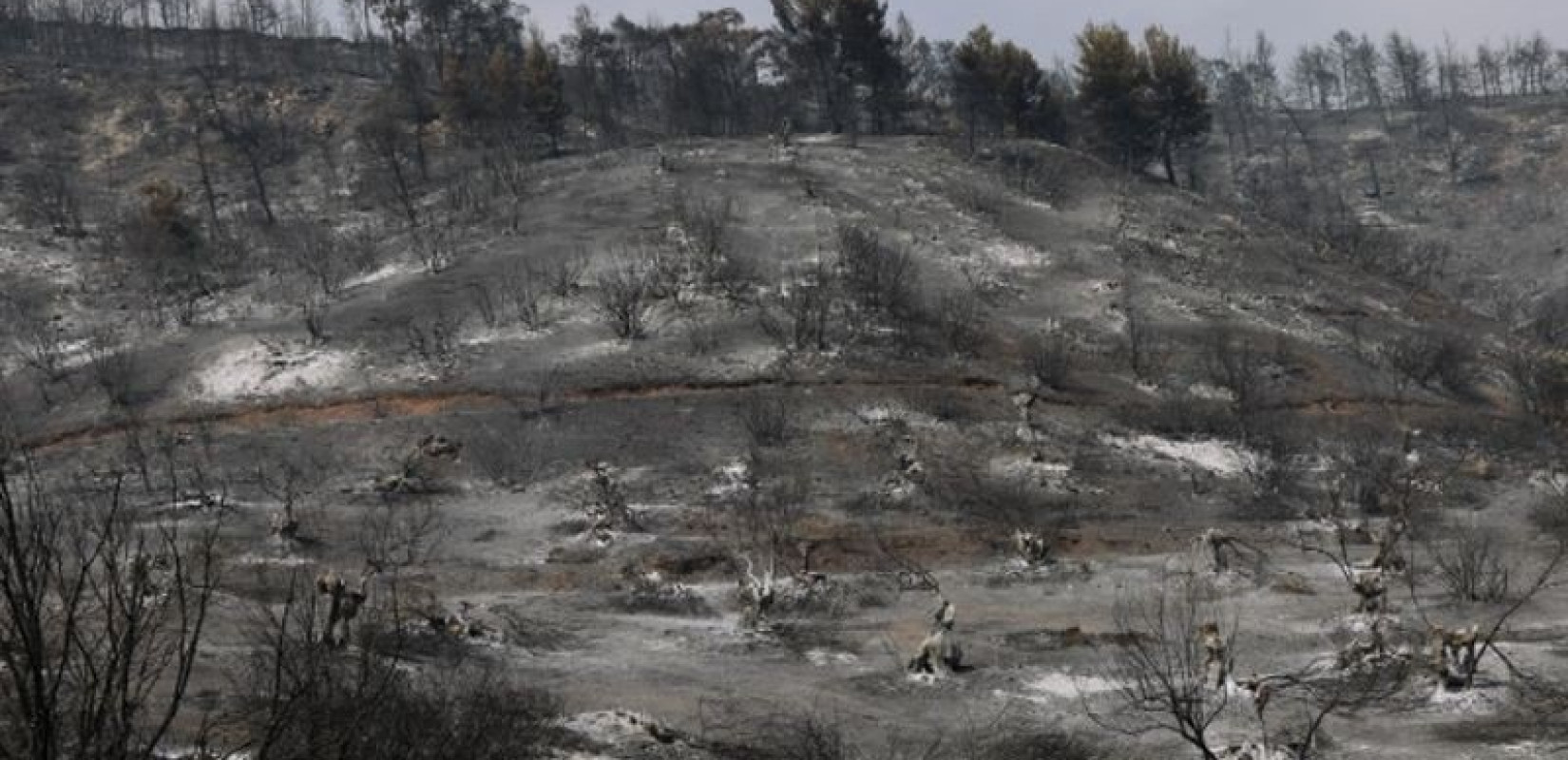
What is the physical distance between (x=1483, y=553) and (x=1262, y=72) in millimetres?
107227

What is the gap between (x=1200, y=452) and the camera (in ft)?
107

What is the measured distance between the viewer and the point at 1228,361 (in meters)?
37.8

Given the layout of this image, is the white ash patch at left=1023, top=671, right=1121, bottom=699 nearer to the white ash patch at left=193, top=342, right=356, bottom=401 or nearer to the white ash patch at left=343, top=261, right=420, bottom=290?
the white ash patch at left=193, top=342, right=356, bottom=401

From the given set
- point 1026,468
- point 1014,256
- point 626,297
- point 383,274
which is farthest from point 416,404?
point 1014,256

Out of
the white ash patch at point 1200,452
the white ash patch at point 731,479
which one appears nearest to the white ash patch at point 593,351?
the white ash patch at point 731,479

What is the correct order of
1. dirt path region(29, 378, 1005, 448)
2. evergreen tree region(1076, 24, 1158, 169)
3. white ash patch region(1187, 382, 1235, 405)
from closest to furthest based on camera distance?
1. dirt path region(29, 378, 1005, 448)
2. white ash patch region(1187, 382, 1235, 405)
3. evergreen tree region(1076, 24, 1158, 169)

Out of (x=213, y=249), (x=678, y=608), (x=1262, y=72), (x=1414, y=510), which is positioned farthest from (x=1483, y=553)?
(x=1262, y=72)

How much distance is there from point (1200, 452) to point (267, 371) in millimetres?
24724

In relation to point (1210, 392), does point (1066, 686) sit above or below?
below

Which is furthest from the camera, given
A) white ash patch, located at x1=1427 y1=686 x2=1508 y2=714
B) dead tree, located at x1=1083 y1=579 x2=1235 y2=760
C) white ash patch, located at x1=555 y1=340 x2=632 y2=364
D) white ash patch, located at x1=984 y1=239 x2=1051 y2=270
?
white ash patch, located at x1=984 y1=239 x2=1051 y2=270

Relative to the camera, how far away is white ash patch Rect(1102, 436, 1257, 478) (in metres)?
31.7

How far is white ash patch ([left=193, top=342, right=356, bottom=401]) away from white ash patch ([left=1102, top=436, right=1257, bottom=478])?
20680 mm

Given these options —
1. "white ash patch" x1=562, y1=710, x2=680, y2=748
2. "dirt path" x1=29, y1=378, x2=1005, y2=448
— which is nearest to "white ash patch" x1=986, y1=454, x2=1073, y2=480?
"dirt path" x1=29, y1=378, x2=1005, y2=448

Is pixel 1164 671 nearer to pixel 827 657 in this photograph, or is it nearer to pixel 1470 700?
pixel 1470 700
